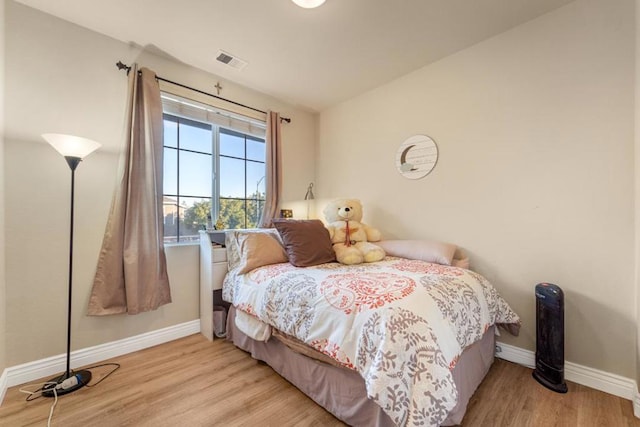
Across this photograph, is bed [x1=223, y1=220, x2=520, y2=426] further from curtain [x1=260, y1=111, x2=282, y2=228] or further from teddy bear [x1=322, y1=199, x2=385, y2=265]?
curtain [x1=260, y1=111, x2=282, y2=228]

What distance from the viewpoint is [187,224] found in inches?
103

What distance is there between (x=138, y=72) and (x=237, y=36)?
2.82ft

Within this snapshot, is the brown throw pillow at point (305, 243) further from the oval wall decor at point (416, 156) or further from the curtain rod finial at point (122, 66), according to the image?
the curtain rod finial at point (122, 66)

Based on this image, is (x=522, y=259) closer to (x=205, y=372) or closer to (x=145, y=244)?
(x=205, y=372)

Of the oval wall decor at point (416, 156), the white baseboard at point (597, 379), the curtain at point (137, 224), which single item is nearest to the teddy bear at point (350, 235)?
the oval wall decor at point (416, 156)

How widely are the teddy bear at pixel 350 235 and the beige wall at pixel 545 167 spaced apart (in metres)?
0.48

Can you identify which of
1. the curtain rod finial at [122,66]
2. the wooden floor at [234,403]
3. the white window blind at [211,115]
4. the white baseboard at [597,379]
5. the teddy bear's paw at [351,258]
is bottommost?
the wooden floor at [234,403]

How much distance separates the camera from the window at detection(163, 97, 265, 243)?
8.31 ft

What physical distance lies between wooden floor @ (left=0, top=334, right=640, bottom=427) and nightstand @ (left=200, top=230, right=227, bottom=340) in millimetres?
509

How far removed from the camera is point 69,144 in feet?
5.40

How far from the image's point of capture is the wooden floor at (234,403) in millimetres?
1442

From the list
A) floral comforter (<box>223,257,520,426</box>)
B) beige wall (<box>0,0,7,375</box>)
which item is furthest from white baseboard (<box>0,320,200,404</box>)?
floral comforter (<box>223,257,520,426</box>)

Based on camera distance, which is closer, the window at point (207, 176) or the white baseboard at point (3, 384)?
the white baseboard at point (3, 384)

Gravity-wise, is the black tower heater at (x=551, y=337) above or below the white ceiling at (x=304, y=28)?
below
